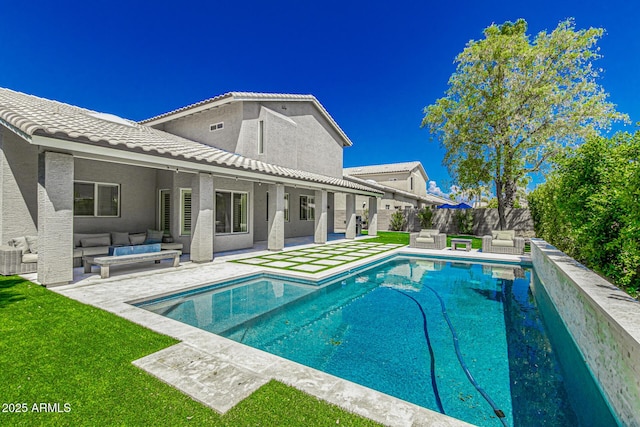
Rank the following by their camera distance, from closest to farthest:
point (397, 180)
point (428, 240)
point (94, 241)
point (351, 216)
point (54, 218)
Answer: point (54, 218) < point (94, 241) < point (428, 240) < point (351, 216) < point (397, 180)

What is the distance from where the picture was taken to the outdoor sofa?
339 inches

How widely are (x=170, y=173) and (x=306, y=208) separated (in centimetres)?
1149

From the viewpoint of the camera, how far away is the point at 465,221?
89.8 ft

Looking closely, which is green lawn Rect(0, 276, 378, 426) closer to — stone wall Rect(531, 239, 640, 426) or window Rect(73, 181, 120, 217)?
stone wall Rect(531, 239, 640, 426)

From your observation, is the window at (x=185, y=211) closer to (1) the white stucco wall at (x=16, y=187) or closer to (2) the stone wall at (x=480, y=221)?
(1) the white stucco wall at (x=16, y=187)

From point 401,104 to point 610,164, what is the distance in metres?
40.1

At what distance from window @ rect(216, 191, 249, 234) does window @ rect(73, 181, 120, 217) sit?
4260 mm

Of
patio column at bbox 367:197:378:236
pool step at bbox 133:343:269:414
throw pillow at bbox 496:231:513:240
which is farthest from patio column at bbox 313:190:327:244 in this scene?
pool step at bbox 133:343:269:414

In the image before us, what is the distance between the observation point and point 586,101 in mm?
21688

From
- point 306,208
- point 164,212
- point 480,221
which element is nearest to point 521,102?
point 480,221

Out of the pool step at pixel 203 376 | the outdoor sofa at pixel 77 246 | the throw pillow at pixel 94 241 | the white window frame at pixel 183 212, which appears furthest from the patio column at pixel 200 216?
the pool step at pixel 203 376

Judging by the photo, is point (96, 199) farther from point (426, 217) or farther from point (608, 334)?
point (426, 217)

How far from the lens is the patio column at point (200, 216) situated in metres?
11.4

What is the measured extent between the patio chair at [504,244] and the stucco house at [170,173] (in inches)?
345
